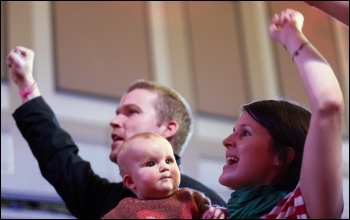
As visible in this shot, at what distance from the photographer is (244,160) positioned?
3.95 ft

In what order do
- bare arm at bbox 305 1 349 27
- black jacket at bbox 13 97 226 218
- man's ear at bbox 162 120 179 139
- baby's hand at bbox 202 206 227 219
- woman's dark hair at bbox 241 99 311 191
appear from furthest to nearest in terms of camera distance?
1. man's ear at bbox 162 120 179 139
2. black jacket at bbox 13 97 226 218
3. woman's dark hair at bbox 241 99 311 191
4. baby's hand at bbox 202 206 227 219
5. bare arm at bbox 305 1 349 27

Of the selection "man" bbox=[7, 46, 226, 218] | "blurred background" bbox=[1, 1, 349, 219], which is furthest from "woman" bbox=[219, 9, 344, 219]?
"blurred background" bbox=[1, 1, 349, 219]

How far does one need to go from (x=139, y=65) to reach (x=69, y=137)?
95 cm

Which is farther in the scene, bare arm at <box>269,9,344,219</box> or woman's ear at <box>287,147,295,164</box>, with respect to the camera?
woman's ear at <box>287,147,295,164</box>

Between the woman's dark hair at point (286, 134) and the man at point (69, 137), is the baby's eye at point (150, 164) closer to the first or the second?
the woman's dark hair at point (286, 134)

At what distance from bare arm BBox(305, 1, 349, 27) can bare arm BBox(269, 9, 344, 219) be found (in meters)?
0.07

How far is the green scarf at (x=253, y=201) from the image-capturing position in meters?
1.12

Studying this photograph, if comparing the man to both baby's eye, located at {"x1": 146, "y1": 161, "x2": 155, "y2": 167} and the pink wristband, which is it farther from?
baby's eye, located at {"x1": 146, "y1": 161, "x2": 155, "y2": 167}

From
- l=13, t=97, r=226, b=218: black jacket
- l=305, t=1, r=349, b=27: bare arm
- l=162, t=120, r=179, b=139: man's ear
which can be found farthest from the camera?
l=162, t=120, r=179, b=139: man's ear

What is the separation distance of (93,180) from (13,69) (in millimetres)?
375

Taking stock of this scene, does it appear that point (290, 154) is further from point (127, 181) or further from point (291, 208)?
point (127, 181)

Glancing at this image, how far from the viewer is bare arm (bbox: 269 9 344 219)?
98 centimetres

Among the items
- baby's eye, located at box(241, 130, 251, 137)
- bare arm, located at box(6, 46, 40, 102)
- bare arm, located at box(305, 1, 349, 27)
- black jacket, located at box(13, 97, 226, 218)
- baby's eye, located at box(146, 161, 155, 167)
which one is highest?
bare arm, located at box(305, 1, 349, 27)

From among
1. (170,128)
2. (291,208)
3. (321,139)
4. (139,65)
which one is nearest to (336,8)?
(321,139)
